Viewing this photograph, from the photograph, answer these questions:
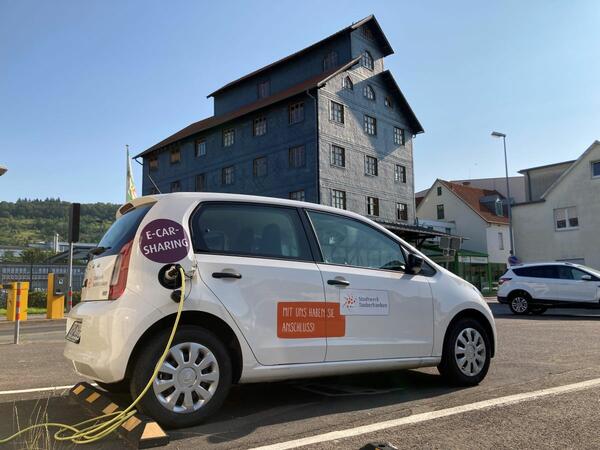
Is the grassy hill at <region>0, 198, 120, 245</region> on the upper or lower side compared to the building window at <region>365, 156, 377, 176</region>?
upper

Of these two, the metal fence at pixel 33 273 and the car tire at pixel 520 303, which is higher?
the metal fence at pixel 33 273

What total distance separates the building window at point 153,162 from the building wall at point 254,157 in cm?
169

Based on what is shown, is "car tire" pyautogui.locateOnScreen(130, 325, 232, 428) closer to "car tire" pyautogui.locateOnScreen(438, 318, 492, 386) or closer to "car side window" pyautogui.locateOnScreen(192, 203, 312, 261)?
"car side window" pyautogui.locateOnScreen(192, 203, 312, 261)

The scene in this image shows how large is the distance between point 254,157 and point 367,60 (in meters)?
10.7

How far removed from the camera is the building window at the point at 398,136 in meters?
40.4

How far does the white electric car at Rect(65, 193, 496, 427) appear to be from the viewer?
3969mm

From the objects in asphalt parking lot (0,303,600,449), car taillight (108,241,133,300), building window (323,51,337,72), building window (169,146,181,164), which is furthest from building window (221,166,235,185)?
car taillight (108,241,133,300)

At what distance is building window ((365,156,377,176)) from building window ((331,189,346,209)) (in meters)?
3.48

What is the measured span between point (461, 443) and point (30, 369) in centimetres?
Result: 582

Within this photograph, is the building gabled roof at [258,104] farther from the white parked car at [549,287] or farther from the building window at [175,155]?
the white parked car at [549,287]

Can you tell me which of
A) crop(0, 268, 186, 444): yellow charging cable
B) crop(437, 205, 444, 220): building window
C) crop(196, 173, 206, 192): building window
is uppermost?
crop(196, 173, 206, 192): building window

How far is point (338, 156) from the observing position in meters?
35.2

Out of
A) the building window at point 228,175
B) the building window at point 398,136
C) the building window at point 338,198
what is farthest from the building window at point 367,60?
the building window at point 228,175

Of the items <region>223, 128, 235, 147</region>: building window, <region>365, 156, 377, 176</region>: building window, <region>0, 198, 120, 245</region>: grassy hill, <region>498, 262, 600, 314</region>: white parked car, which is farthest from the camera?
<region>0, 198, 120, 245</region>: grassy hill
